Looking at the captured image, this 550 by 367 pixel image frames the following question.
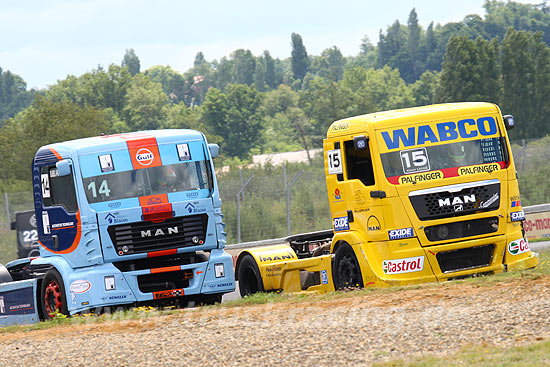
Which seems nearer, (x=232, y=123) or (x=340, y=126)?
(x=340, y=126)

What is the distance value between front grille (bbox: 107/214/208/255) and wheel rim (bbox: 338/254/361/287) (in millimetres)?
2399

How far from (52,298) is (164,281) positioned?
186cm

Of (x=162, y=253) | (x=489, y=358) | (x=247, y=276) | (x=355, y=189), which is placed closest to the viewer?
(x=489, y=358)

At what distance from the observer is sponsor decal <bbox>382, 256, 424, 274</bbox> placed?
13742 millimetres

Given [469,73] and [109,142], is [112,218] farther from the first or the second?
[469,73]

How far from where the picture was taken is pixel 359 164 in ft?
47.2

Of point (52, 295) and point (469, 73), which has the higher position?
point (469, 73)

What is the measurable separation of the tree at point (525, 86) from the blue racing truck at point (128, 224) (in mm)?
65982

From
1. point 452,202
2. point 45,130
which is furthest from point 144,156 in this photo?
point 45,130

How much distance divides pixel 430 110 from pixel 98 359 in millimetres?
6616

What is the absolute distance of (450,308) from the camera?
35.5ft

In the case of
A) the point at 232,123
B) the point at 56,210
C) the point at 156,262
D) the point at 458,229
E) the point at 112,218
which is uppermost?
the point at 232,123

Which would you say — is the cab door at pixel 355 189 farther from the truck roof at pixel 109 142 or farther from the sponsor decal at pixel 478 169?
the truck roof at pixel 109 142

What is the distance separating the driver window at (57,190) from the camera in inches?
599
